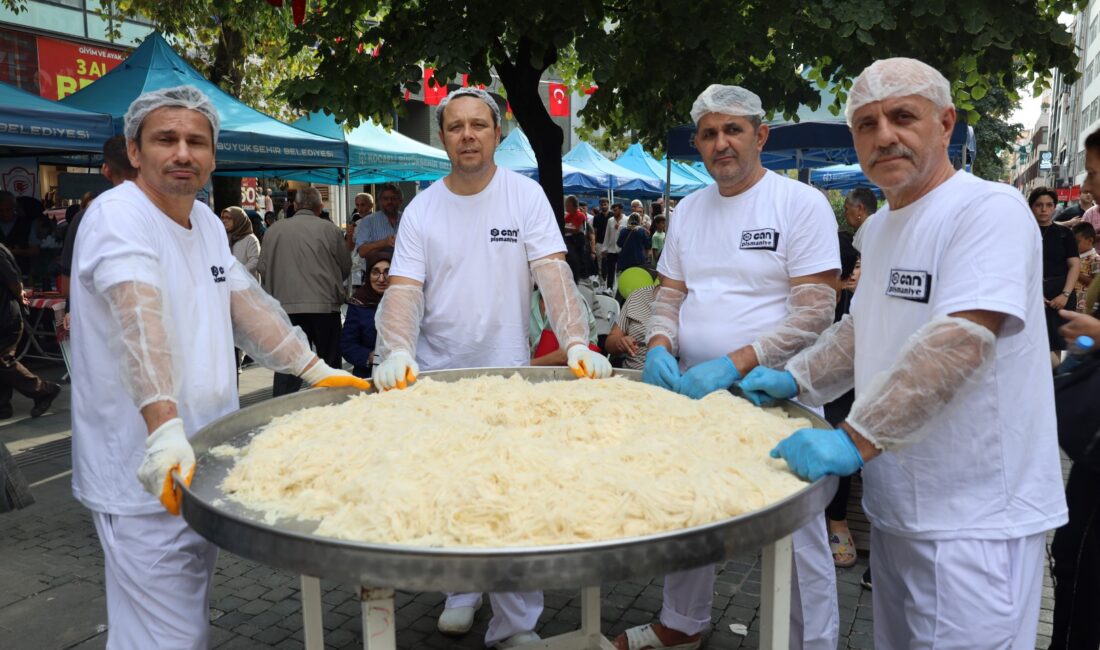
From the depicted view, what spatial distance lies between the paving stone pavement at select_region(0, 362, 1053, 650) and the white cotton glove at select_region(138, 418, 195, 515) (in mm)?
1807

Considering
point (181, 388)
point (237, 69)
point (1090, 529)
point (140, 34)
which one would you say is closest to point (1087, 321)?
point (1090, 529)

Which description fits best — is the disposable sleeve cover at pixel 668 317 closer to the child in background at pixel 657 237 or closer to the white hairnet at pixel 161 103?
the white hairnet at pixel 161 103

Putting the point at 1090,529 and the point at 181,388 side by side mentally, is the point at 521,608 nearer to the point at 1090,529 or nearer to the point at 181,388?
the point at 181,388

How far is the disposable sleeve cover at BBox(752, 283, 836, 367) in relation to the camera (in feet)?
9.45

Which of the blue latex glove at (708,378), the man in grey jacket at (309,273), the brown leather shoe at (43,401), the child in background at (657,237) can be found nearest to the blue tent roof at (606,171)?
the child in background at (657,237)

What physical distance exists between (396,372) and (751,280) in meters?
1.37

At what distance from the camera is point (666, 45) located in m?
6.89

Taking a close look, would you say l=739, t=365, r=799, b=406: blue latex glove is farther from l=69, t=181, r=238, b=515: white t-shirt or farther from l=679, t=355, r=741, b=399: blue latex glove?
l=69, t=181, r=238, b=515: white t-shirt

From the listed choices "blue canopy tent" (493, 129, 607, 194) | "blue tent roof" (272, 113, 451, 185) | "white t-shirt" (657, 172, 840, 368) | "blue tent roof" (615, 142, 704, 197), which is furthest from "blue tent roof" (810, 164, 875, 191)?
"white t-shirt" (657, 172, 840, 368)

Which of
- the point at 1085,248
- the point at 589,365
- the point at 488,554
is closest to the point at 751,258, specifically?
the point at 589,365

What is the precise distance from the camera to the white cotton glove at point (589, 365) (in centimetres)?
298

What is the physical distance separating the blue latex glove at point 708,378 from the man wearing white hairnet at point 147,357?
1.52m

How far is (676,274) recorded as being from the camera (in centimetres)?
339

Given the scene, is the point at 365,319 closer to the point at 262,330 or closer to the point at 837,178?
the point at 262,330
